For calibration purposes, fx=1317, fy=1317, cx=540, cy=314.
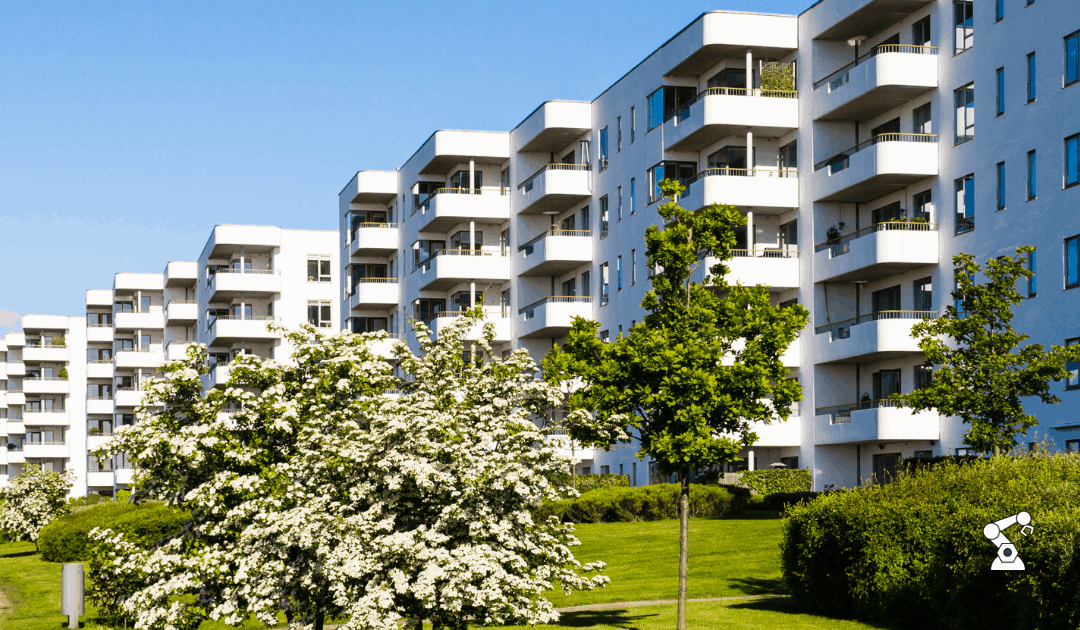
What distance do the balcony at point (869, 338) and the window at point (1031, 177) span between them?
5.13 metres

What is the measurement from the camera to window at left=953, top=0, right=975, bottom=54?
43.0m

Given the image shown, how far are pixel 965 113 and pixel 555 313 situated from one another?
2405 cm

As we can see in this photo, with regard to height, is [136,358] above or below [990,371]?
above

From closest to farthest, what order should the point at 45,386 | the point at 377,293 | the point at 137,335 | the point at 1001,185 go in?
the point at 1001,185, the point at 377,293, the point at 137,335, the point at 45,386

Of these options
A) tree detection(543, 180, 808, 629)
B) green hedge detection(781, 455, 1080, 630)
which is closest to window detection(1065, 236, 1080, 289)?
green hedge detection(781, 455, 1080, 630)

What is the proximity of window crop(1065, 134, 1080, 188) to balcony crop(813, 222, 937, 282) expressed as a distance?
256 inches

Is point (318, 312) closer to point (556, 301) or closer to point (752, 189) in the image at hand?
point (556, 301)

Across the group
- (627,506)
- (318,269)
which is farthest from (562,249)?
(318,269)

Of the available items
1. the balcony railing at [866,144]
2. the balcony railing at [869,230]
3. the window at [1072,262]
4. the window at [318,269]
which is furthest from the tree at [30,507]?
the window at [1072,262]

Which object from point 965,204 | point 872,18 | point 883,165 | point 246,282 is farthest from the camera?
point 246,282

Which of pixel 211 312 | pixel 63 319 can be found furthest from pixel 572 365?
pixel 63 319

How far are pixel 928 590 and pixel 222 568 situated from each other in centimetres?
1131

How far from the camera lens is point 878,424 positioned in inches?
1741

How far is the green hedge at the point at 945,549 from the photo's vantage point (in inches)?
715
